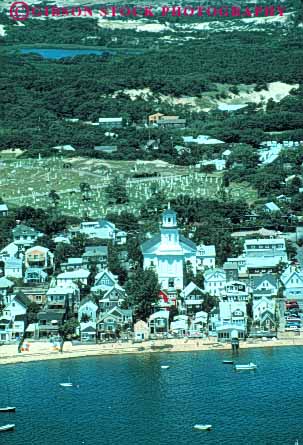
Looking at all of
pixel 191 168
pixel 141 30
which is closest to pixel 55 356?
pixel 191 168

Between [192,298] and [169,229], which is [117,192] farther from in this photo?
[192,298]

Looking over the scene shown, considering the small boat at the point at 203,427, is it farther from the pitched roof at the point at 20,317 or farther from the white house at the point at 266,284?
the white house at the point at 266,284

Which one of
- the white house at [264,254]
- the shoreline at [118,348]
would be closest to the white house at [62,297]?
the shoreline at [118,348]

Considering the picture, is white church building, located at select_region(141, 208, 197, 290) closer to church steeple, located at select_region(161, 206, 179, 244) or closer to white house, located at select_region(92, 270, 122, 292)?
church steeple, located at select_region(161, 206, 179, 244)

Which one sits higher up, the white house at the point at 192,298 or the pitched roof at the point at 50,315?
the white house at the point at 192,298

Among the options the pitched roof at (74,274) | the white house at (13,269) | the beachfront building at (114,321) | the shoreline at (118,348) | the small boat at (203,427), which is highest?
the white house at (13,269)

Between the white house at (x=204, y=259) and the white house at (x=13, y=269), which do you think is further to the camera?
the white house at (x=13, y=269)

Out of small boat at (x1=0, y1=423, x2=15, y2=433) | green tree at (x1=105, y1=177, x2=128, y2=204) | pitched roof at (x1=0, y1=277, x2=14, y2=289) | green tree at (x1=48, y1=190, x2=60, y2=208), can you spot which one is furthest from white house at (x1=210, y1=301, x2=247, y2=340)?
green tree at (x1=48, y1=190, x2=60, y2=208)

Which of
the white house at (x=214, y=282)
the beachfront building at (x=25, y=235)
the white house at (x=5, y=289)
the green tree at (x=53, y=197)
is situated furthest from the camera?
the green tree at (x=53, y=197)
